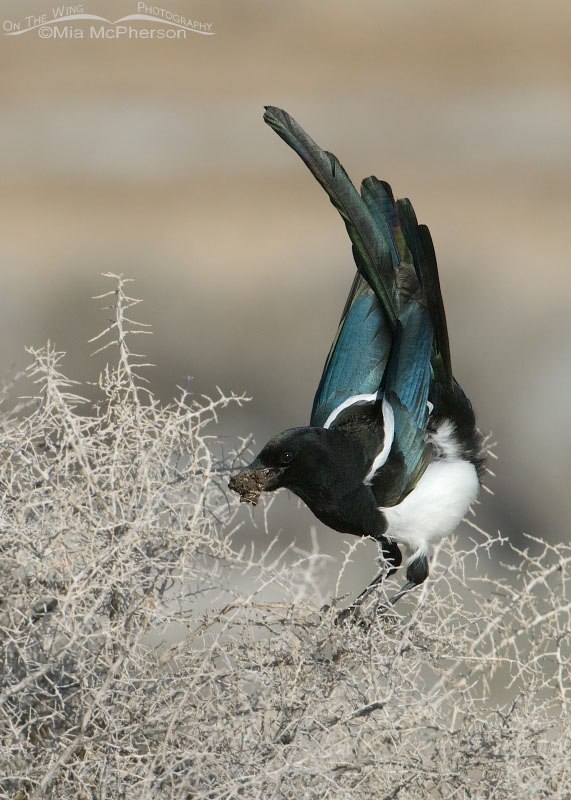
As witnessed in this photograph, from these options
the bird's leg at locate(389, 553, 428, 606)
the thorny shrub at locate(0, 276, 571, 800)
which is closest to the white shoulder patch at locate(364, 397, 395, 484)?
the bird's leg at locate(389, 553, 428, 606)

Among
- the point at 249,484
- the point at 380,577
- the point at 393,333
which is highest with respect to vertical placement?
the point at 393,333

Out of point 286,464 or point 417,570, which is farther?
point 417,570

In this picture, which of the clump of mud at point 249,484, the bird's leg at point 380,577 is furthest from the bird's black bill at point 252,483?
the bird's leg at point 380,577

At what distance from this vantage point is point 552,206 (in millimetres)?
6207

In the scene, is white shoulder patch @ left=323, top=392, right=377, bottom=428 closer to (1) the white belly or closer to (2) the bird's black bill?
(1) the white belly

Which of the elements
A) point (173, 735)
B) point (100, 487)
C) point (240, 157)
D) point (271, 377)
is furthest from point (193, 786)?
point (240, 157)

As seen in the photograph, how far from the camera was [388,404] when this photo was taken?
1.43m

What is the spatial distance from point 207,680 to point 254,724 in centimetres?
8

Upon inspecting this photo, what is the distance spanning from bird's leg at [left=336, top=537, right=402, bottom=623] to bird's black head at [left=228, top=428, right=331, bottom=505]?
0.46ft

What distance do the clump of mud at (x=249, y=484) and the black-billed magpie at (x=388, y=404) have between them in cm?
9

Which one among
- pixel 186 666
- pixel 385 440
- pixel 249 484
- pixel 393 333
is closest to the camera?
pixel 186 666

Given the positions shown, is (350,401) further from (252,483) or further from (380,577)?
(252,483)

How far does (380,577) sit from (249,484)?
0.32m

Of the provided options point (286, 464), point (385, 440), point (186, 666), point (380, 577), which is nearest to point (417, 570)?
point (380, 577)
